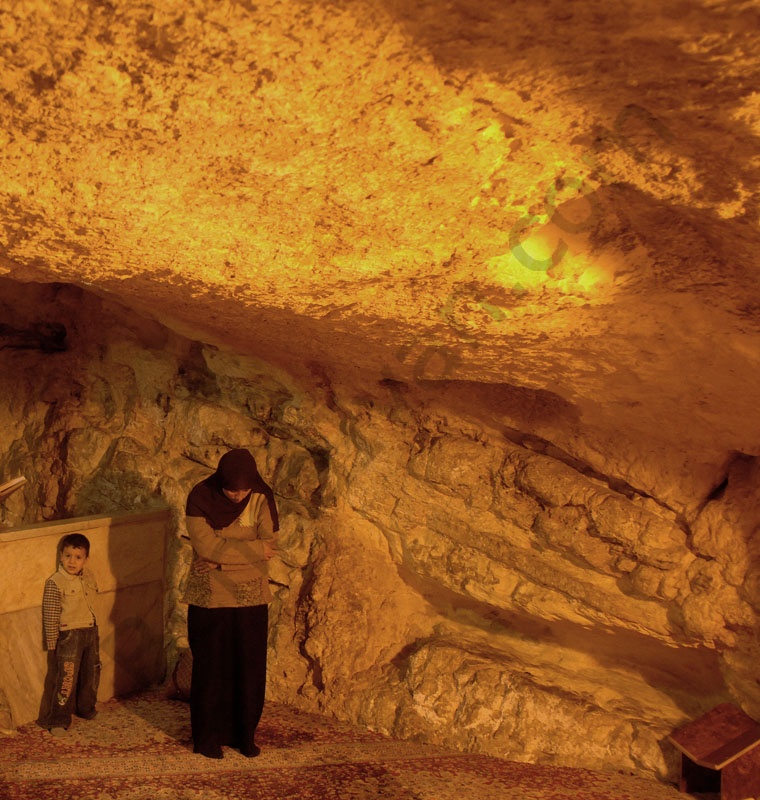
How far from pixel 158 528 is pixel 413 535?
1457mm

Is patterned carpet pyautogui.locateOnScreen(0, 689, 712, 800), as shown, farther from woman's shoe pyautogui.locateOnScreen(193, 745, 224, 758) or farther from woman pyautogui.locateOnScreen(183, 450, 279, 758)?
woman pyautogui.locateOnScreen(183, 450, 279, 758)

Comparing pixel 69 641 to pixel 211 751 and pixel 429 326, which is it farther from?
pixel 429 326

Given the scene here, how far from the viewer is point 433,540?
13.3 feet

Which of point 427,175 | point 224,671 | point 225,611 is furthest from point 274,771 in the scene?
point 427,175

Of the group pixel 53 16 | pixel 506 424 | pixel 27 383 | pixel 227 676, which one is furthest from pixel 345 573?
pixel 53 16

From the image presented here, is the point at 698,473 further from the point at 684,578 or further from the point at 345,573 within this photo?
the point at 345,573

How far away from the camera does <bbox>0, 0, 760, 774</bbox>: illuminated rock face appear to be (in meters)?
1.72

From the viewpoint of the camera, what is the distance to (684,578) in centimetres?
339

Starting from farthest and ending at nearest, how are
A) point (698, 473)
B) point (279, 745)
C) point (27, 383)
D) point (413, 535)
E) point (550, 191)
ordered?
1. point (27, 383)
2. point (413, 535)
3. point (279, 745)
4. point (698, 473)
5. point (550, 191)

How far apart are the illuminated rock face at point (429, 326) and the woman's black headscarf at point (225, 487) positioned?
0.61 meters

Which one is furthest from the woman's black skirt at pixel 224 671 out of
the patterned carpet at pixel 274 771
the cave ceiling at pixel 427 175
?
the cave ceiling at pixel 427 175

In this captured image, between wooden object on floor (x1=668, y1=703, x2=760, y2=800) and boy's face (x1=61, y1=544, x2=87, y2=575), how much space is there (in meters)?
2.85

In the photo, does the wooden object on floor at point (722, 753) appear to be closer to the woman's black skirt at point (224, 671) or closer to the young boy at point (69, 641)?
the woman's black skirt at point (224, 671)

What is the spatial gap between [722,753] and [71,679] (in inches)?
115
